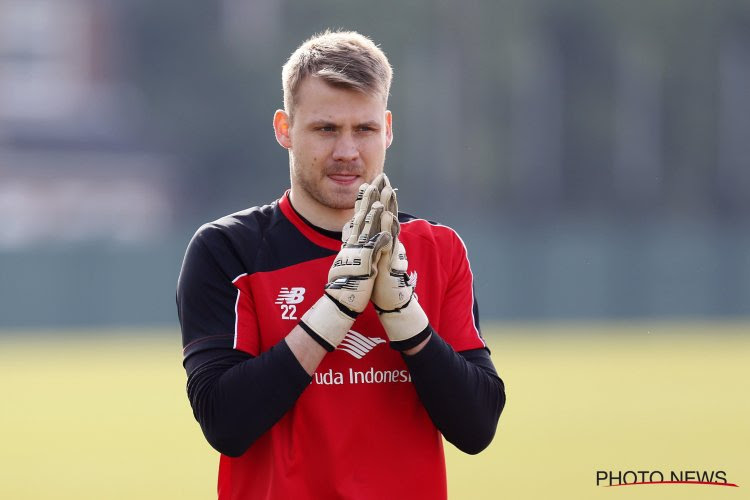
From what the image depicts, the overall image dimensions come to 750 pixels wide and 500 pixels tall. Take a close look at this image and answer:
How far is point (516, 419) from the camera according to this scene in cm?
1273

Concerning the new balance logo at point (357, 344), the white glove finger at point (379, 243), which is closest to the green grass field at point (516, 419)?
the new balance logo at point (357, 344)

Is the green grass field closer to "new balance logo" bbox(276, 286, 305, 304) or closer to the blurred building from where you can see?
"new balance logo" bbox(276, 286, 305, 304)

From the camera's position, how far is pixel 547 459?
1008 centimetres

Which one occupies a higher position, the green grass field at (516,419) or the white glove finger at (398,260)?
the white glove finger at (398,260)

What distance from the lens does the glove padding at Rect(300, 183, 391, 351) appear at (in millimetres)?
3145

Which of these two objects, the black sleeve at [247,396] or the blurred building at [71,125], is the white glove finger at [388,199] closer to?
the black sleeve at [247,396]

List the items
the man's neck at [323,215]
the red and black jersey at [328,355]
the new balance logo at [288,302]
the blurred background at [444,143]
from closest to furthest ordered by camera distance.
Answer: the red and black jersey at [328,355], the new balance logo at [288,302], the man's neck at [323,215], the blurred background at [444,143]

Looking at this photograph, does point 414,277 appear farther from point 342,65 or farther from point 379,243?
point 342,65

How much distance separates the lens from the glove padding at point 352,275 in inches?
124

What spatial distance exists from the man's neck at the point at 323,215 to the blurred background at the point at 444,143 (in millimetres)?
19525

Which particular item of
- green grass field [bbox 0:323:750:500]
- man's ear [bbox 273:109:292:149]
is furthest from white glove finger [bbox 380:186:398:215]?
green grass field [bbox 0:323:750:500]

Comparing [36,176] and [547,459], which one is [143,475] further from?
[36,176]

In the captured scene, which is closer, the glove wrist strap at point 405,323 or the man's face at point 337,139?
the glove wrist strap at point 405,323

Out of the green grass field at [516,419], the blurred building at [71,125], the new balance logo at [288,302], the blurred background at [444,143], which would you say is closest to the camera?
the new balance logo at [288,302]
